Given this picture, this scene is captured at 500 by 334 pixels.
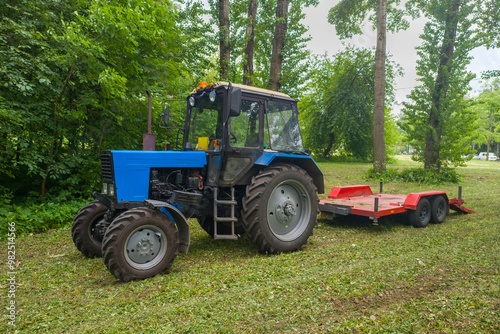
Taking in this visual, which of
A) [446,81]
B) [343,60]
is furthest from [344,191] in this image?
[343,60]

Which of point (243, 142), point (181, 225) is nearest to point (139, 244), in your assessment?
point (181, 225)

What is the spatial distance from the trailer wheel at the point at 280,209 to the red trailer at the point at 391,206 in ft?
3.45

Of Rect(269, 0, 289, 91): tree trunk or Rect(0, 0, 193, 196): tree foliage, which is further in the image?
Rect(269, 0, 289, 91): tree trunk

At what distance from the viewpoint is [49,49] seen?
5664 mm

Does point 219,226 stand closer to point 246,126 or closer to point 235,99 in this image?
point 246,126

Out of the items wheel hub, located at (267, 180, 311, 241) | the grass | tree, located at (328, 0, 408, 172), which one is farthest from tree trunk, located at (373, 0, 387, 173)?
wheel hub, located at (267, 180, 311, 241)

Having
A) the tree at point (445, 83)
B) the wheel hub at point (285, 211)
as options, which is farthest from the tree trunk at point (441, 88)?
the wheel hub at point (285, 211)

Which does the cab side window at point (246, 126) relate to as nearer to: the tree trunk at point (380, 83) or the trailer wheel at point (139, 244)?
the trailer wheel at point (139, 244)

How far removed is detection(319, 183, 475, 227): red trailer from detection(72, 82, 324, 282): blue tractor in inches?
36.6

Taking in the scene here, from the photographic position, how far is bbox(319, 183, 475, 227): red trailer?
5.67 meters

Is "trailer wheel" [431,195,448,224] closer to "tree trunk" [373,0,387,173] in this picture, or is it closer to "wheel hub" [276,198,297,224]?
"wheel hub" [276,198,297,224]

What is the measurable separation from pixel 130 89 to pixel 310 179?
410cm

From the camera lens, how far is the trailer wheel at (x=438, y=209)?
21.1 feet

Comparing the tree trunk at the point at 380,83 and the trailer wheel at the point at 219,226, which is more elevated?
the tree trunk at the point at 380,83
